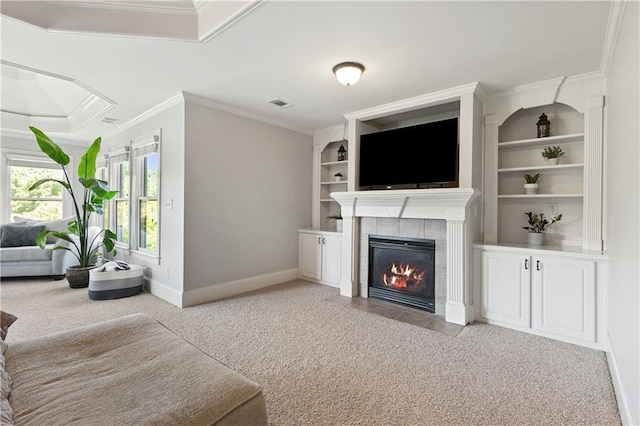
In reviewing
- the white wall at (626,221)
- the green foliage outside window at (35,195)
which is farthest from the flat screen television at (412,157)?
the green foliage outside window at (35,195)

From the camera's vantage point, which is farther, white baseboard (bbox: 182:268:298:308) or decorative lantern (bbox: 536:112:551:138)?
white baseboard (bbox: 182:268:298:308)

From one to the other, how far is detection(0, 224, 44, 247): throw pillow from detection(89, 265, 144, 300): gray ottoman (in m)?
2.14

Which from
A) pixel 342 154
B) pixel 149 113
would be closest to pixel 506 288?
pixel 342 154

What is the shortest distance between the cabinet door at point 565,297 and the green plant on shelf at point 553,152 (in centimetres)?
112

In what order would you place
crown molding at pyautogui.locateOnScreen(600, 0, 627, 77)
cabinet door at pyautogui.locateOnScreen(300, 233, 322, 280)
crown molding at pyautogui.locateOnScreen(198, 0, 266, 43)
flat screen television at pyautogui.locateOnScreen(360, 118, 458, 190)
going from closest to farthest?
crown molding at pyautogui.locateOnScreen(600, 0, 627, 77) < crown molding at pyautogui.locateOnScreen(198, 0, 266, 43) < flat screen television at pyautogui.locateOnScreen(360, 118, 458, 190) < cabinet door at pyautogui.locateOnScreen(300, 233, 322, 280)

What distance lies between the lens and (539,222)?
3209 mm

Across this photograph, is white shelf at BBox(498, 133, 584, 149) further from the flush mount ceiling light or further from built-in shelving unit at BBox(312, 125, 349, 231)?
built-in shelving unit at BBox(312, 125, 349, 231)

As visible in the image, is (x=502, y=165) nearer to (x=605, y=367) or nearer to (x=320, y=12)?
(x=605, y=367)

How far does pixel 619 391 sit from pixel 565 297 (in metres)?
1.02

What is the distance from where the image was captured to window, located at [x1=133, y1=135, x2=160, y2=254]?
13.5ft

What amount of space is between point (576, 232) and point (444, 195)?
55.6 inches

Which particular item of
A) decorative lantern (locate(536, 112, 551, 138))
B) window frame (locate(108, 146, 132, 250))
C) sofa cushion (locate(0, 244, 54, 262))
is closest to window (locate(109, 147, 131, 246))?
window frame (locate(108, 146, 132, 250))

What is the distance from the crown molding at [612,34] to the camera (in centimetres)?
188

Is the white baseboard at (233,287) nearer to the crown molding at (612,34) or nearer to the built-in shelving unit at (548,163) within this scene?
the built-in shelving unit at (548,163)
